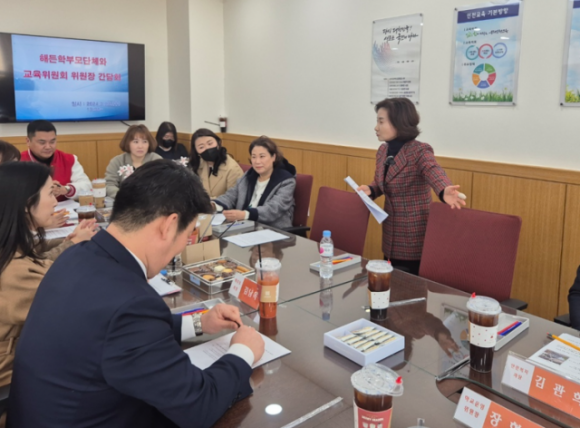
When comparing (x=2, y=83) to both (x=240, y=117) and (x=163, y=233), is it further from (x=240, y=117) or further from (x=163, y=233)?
(x=163, y=233)

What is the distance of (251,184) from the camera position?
350 centimetres

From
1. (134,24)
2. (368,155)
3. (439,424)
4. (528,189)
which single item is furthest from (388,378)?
(134,24)

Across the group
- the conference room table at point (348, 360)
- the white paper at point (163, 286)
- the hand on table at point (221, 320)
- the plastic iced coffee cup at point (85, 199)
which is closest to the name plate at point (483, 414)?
the conference room table at point (348, 360)

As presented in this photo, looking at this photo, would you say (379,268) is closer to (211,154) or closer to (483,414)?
(483,414)

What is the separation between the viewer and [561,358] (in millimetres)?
1303

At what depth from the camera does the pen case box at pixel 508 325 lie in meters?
1.43

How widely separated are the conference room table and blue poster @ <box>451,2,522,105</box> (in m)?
1.76

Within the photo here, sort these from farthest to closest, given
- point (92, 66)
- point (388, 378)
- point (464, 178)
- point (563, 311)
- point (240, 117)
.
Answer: point (240, 117) → point (92, 66) → point (464, 178) → point (563, 311) → point (388, 378)

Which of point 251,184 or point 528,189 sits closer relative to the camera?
point 528,189

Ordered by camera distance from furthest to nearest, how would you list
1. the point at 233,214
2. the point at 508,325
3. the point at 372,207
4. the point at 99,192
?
the point at 99,192, the point at 233,214, the point at 372,207, the point at 508,325

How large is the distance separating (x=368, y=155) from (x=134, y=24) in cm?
323

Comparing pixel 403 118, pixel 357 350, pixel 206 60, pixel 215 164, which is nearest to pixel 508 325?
pixel 357 350

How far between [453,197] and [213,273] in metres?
1.20

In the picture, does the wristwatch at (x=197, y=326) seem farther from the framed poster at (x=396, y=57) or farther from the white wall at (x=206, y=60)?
the white wall at (x=206, y=60)
